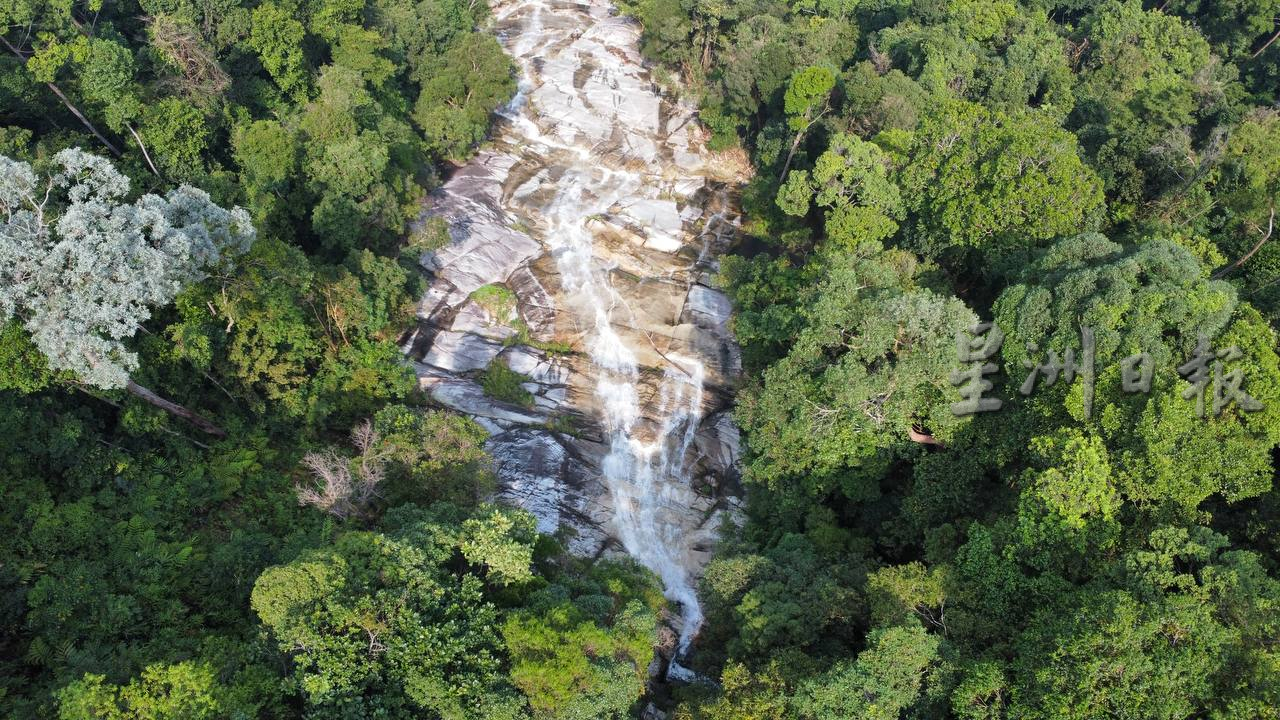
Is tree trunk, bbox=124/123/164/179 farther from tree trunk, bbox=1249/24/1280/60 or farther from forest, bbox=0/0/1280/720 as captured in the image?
tree trunk, bbox=1249/24/1280/60

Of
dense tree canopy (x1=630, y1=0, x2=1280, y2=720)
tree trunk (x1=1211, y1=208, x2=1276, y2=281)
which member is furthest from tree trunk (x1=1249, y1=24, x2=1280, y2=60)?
tree trunk (x1=1211, y1=208, x2=1276, y2=281)

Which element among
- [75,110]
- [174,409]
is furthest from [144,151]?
[174,409]

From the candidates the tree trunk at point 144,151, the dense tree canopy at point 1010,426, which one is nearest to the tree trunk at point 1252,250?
the dense tree canopy at point 1010,426

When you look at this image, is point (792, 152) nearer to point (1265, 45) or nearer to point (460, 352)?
point (460, 352)

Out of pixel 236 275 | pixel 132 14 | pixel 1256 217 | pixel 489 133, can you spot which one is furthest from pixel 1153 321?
pixel 132 14

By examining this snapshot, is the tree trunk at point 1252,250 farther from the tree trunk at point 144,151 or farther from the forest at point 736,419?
the tree trunk at point 144,151
